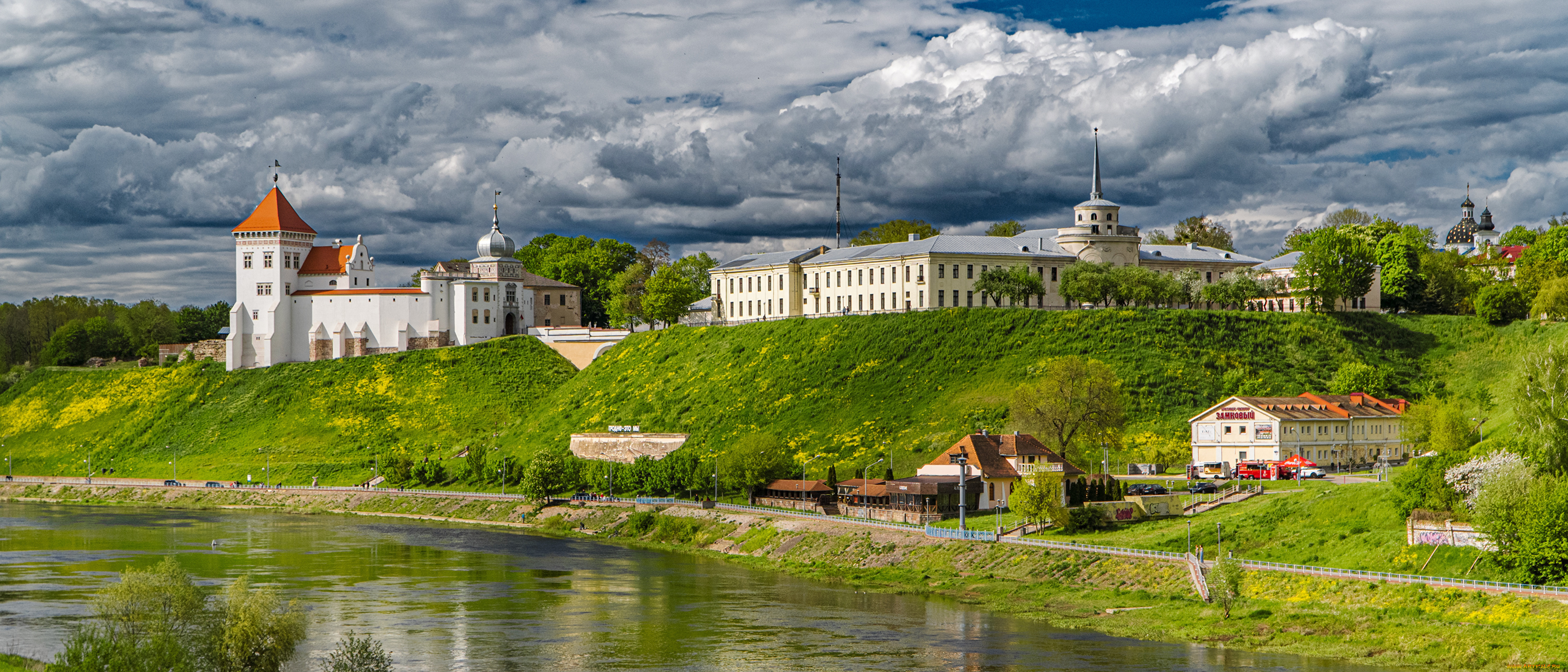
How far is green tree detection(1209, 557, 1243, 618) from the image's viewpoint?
58812 millimetres

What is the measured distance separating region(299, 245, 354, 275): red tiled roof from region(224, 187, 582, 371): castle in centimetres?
10

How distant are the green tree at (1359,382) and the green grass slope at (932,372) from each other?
1734 mm

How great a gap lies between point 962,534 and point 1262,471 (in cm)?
2547

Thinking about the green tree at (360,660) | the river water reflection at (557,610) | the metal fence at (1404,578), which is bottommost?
the river water reflection at (557,610)

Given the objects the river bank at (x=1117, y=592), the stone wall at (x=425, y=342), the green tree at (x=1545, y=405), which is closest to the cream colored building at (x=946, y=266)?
the stone wall at (x=425, y=342)

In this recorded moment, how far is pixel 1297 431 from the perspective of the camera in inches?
3733

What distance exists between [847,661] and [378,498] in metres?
72.1

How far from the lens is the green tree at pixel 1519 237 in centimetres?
18062

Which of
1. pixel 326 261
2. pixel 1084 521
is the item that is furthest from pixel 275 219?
pixel 1084 521

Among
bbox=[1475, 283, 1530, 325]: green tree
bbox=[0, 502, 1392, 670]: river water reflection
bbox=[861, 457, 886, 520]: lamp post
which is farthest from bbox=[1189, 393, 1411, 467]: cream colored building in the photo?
bbox=[0, 502, 1392, 670]: river water reflection

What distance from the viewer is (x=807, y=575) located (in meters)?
77.2

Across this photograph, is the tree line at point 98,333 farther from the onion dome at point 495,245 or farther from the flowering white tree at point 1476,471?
the flowering white tree at point 1476,471

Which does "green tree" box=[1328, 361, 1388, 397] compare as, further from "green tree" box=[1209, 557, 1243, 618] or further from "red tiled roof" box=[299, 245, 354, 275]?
"red tiled roof" box=[299, 245, 354, 275]

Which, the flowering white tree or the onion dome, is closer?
the flowering white tree
